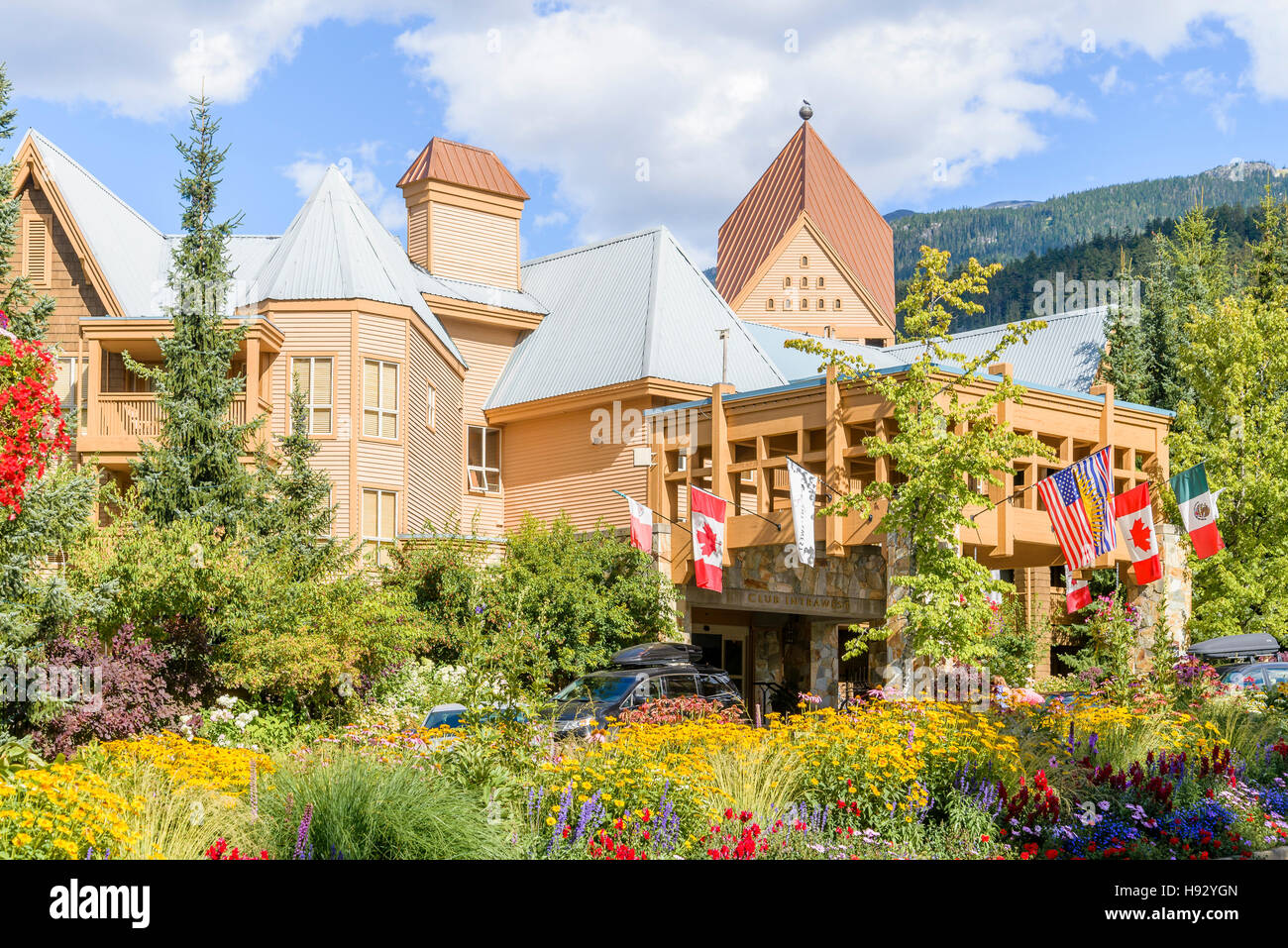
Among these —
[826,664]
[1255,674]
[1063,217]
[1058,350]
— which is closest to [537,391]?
[826,664]

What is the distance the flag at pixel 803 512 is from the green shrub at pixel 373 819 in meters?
13.9

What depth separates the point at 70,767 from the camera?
9.69 metres

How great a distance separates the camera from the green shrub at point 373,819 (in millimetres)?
8766

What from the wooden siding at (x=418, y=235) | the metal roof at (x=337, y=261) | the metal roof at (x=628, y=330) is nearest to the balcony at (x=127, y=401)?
the metal roof at (x=337, y=261)

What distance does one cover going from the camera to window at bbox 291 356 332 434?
2964 cm

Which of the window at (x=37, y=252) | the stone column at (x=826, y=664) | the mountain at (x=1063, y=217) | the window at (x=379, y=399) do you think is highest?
the mountain at (x=1063, y=217)

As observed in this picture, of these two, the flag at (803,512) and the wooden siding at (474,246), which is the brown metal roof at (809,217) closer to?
the wooden siding at (474,246)

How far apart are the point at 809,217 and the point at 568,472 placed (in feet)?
81.5

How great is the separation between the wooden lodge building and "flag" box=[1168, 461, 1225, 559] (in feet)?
6.67

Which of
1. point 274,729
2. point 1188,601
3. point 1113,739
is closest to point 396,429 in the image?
point 274,729

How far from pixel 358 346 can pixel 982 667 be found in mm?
15115

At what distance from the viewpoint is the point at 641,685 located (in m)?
19.1

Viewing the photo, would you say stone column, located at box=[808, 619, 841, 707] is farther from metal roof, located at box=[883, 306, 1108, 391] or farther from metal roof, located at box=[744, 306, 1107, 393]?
metal roof, located at box=[883, 306, 1108, 391]
